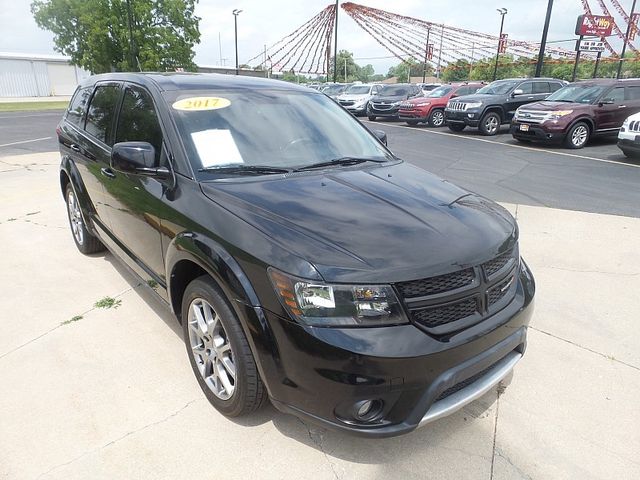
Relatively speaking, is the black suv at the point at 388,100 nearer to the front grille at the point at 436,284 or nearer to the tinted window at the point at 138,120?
the tinted window at the point at 138,120

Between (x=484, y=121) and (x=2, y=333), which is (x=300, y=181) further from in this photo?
(x=484, y=121)

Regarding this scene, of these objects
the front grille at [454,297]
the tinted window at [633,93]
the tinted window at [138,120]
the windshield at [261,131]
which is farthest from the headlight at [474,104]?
the front grille at [454,297]

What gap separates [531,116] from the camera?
12742mm

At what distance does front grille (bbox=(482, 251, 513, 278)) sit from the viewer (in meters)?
2.24

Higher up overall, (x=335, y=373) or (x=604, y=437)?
(x=335, y=373)

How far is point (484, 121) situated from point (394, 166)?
13.3 meters

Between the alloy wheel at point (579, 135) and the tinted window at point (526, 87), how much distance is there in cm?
376

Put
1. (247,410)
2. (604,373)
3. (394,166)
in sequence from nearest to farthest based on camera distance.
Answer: (247,410), (604,373), (394,166)

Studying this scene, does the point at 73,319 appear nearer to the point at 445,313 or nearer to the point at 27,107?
the point at 445,313

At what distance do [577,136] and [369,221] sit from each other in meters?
12.4

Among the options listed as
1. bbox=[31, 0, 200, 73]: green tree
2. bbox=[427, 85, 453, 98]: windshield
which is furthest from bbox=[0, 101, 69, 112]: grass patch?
bbox=[427, 85, 453, 98]: windshield


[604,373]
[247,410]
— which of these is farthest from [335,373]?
[604,373]

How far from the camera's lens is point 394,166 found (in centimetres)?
326

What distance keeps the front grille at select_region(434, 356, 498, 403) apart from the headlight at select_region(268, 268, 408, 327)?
451 millimetres
